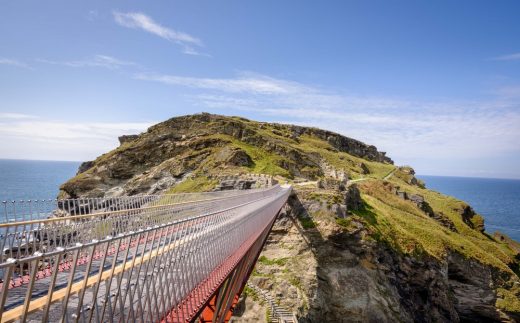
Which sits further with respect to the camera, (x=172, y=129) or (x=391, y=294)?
(x=172, y=129)

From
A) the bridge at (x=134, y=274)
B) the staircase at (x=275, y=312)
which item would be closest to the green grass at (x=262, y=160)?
the staircase at (x=275, y=312)

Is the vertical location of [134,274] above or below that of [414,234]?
above

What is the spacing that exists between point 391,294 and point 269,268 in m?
11.8

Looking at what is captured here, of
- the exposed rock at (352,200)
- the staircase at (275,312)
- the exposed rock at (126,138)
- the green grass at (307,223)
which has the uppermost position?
the exposed rock at (126,138)

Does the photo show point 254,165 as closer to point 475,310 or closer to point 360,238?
point 360,238

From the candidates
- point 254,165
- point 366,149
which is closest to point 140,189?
point 254,165

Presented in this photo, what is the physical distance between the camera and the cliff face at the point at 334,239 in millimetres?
31344

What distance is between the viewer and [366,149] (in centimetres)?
13275

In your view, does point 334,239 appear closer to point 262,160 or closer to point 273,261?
point 273,261

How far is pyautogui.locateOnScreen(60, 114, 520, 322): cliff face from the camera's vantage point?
3134cm

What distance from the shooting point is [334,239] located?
35.1 meters

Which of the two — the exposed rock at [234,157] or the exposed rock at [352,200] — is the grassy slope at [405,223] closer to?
the exposed rock at [352,200]

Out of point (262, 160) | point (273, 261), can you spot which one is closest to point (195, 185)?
point (262, 160)

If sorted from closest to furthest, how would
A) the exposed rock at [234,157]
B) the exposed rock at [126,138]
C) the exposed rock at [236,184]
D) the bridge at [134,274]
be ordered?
the bridge at [134,274] → the exposed rock at [236,184] → the exposed rock at [234,157] → the exposed rock at [126,138]
